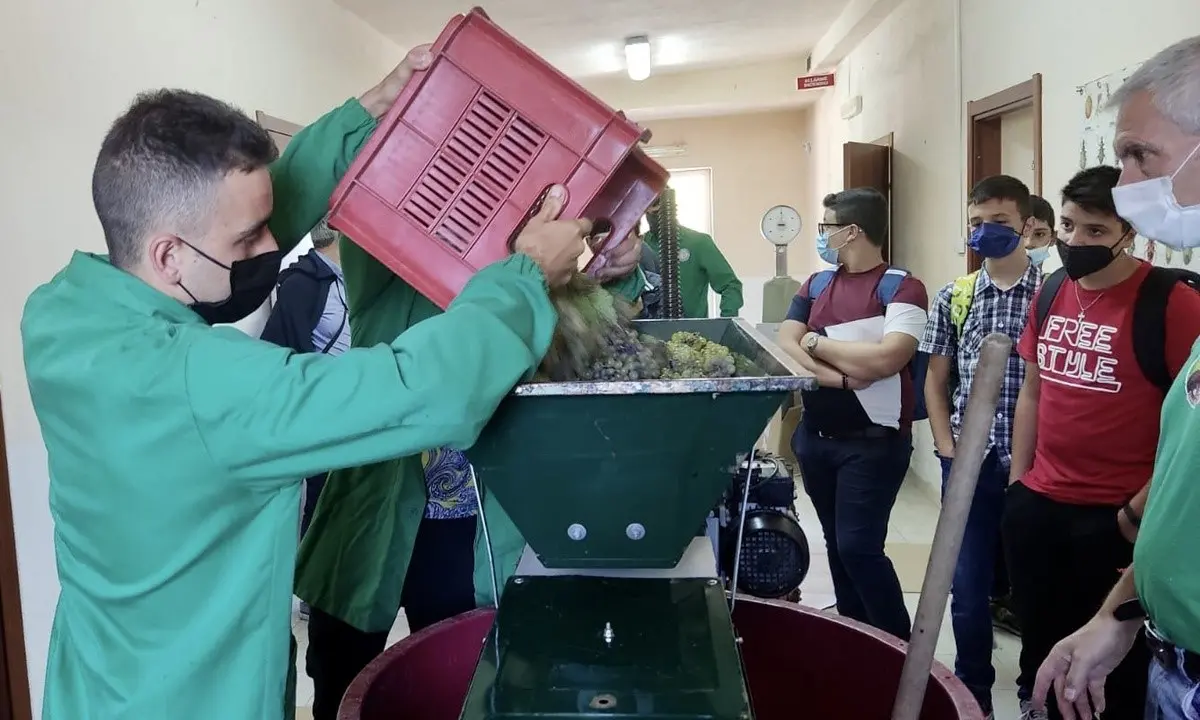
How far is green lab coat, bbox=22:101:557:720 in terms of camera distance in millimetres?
947

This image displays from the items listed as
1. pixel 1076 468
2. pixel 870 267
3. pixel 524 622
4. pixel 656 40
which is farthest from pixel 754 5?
pixel 524 622

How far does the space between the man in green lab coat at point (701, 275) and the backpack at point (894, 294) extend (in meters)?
1.25

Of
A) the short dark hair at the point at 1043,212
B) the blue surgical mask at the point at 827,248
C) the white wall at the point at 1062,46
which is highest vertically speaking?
the white wall at the point at 1062,46

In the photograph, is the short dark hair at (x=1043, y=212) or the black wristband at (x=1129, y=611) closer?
the black wristband at (x=1129, y=611)

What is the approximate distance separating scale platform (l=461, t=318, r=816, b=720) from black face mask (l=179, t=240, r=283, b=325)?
0.34m

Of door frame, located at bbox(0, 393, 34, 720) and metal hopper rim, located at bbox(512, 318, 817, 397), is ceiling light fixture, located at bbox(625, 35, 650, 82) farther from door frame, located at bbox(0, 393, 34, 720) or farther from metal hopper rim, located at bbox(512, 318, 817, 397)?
metal hopper rim, located at bbox(512, 318, 817, 397)

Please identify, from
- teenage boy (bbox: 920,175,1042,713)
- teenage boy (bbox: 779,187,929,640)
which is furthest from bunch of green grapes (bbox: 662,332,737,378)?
teenage boy (bbox: 920,175,1042,713)

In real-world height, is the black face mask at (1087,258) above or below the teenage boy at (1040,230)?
below

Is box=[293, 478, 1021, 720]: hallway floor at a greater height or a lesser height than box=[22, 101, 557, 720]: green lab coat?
lesser

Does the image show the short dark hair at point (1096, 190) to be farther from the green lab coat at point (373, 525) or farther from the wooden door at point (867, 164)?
the wooden door at point (867, 164)

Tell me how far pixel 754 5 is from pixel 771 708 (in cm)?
474

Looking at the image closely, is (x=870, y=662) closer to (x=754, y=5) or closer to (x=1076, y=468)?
(x=1076, y=468)

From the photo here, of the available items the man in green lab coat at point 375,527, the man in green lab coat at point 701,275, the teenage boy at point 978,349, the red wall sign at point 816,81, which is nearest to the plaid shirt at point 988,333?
the teenage boy at point 978,349

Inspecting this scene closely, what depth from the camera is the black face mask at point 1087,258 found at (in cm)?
198
